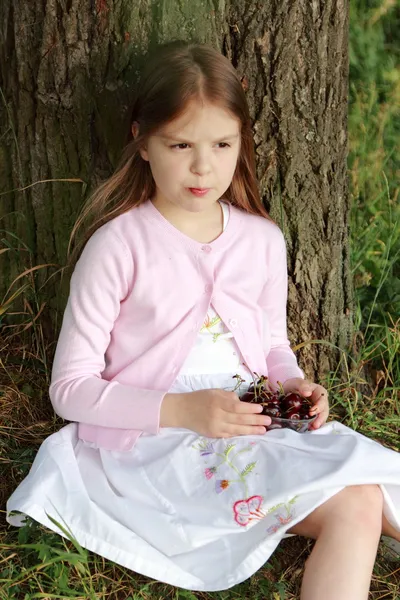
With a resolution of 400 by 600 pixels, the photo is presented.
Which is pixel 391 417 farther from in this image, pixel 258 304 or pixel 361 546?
pixel 361 546

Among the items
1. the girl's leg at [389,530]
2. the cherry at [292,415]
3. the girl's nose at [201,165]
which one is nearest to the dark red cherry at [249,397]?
the cherry at [292,415]

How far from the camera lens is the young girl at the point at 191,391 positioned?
6.85ft

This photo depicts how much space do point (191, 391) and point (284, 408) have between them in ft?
0.86

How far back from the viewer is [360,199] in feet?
13.6

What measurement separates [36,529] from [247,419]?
0.65m

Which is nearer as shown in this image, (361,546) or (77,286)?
(361,546)

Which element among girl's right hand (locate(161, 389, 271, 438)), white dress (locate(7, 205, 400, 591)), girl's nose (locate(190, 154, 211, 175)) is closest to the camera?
white dress (locate(7, 205, 400, 591))

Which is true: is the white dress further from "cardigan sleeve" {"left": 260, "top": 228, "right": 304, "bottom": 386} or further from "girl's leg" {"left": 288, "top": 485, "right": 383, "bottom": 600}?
"cardigan sleeve" {"left": 260, "top": 228, "right": 304, "bottom": 386}

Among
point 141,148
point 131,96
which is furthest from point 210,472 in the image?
point 131,96

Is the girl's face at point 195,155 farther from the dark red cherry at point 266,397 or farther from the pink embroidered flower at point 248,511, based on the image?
the pink embroidered flower at point 248,511

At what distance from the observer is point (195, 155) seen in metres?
2.32

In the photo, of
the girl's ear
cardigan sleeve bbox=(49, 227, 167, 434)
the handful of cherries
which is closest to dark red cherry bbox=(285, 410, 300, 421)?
the handful of cherries

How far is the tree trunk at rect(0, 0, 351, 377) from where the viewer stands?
8.60 ft

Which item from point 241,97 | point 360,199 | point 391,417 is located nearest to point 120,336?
point 241,97
